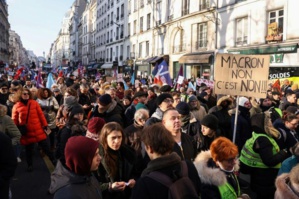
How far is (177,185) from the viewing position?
2135 millimetres

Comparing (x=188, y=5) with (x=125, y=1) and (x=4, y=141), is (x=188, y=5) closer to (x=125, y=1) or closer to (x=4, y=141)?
(x=125, y=1)

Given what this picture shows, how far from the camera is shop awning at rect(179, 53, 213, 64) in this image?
72.3 ft

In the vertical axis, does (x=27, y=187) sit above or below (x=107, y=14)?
below

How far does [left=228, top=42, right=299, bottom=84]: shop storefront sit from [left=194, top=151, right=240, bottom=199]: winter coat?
1383 cm

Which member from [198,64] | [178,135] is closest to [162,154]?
[178,135]

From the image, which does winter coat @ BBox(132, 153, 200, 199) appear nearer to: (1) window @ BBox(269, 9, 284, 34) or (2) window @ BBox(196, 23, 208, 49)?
(1) window @ BBox(269, 9, 284, 34)

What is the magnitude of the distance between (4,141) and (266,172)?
320 centimetres

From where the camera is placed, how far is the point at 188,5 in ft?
83.6

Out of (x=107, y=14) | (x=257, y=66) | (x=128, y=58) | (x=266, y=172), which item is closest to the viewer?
(x=266, y=172)

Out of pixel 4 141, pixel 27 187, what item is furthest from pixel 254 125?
pixel 27 187

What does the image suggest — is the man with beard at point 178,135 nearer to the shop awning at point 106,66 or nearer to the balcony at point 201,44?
the balcony at point 201,44

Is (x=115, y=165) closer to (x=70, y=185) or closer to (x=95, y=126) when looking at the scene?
(x=95, y=126)

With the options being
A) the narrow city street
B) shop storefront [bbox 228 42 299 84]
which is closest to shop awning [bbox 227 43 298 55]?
shop storefront [bbox 228 42 299 84]

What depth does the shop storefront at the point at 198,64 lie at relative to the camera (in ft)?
72.7
